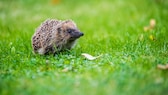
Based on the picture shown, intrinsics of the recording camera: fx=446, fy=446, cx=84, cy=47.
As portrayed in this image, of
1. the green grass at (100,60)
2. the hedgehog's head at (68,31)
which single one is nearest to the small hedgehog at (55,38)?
the hedgehog's head at (68,31)

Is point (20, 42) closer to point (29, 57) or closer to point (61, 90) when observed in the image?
point (29, 57)

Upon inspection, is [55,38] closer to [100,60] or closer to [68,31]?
[68,31]

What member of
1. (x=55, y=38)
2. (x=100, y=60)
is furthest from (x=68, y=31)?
(x=100, y=60)

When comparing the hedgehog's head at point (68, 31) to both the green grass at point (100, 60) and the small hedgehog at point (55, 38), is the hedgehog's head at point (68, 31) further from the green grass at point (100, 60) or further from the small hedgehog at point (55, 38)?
the green grass at point (100, 60)

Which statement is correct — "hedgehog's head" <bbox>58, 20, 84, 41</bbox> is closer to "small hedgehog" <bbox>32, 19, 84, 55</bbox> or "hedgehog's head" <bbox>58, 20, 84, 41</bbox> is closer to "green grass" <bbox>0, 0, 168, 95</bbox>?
"small hedgehog" <bbox>32, 19, 84, 55</bbox>

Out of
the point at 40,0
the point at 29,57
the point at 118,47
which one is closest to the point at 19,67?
the point at 29,57

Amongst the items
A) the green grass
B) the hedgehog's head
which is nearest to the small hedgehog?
the hedgehog's head
